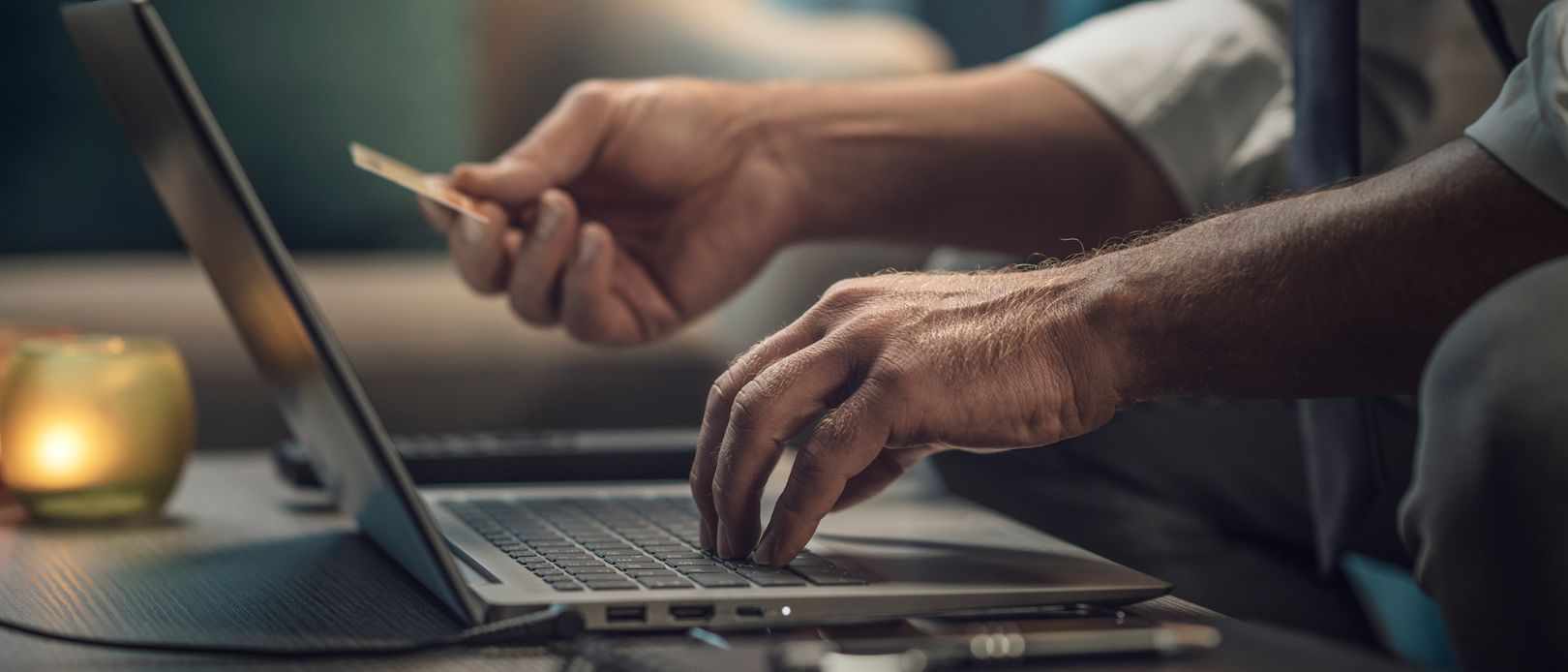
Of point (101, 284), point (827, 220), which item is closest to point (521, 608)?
point (827, 220)

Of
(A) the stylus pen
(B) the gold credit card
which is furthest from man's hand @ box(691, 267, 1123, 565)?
(B) the gold credit card

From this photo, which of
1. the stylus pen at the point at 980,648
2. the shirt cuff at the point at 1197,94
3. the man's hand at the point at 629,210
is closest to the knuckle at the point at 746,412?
the stylus pen at the point at 980,648

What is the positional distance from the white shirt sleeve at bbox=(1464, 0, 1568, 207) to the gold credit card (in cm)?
53

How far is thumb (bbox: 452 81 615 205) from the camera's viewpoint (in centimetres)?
95

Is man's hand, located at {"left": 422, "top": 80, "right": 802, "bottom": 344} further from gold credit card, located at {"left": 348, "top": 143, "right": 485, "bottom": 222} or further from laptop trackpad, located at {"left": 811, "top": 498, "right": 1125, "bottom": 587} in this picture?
laptop trackpad, located at {"left": 811, "top": 498, "right": 1125, "bottom": 587}

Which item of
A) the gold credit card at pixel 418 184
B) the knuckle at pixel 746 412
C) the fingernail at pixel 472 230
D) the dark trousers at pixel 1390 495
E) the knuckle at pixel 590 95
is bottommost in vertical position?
the dark trousers at pixel 1390 495

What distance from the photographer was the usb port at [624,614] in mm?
477

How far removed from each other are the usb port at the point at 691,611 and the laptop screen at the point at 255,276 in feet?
0.23

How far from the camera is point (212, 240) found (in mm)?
631

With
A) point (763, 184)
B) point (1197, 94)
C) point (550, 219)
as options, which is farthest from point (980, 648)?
point (1197, 94)

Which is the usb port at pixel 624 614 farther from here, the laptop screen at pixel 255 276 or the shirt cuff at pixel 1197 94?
the shirt cuff at pixel 1197 94

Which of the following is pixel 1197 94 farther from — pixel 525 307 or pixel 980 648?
pixel 980 648

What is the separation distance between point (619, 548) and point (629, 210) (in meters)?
0.55

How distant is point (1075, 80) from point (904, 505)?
511 mm
